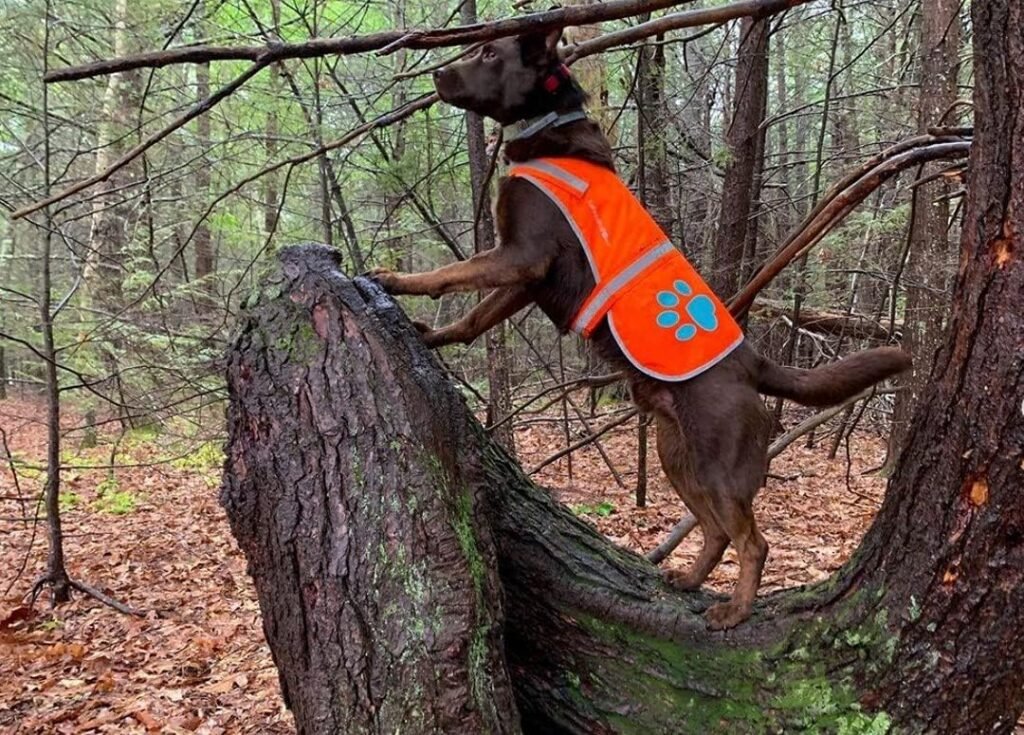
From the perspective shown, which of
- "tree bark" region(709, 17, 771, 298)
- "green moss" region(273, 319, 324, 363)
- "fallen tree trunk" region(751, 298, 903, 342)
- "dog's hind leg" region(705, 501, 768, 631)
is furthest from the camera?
"fallen tree trunk" region(751, 298, 903, 342)

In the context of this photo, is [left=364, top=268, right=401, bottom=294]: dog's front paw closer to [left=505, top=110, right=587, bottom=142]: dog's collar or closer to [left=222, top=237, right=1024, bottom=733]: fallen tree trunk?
[left=222, top=237, right=1024, bottom=733]: fallen tree trunk

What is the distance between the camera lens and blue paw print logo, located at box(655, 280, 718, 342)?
10.0ft

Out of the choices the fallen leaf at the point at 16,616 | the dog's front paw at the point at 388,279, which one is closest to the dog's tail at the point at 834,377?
the dog's front paw at the point at 388,279

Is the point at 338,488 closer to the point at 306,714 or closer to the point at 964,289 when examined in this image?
the point at 306,714

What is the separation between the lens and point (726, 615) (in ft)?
9.25

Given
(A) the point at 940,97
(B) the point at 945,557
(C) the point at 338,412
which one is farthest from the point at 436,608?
(A) the point at 940,97

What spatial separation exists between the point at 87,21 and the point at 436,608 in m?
10.3

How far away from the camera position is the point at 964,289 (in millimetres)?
2064

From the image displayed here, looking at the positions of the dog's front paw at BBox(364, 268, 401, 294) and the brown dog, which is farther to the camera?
the dog's front paw at BBox(364, 268, 401, 294)

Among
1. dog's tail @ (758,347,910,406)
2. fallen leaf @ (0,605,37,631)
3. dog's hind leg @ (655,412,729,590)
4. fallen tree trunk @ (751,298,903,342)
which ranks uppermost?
fallen tree trunk @ (751,298,903,342)

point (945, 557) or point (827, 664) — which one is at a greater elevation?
point (945, 557)

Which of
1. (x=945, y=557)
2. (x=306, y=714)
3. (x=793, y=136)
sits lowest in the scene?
(x=306, y=714)

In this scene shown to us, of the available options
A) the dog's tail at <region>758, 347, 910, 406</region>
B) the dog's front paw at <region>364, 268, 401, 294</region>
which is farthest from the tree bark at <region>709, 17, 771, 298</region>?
the dog's front paw at <region>364, 268, 401, 294</region>

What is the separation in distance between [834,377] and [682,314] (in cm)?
77
